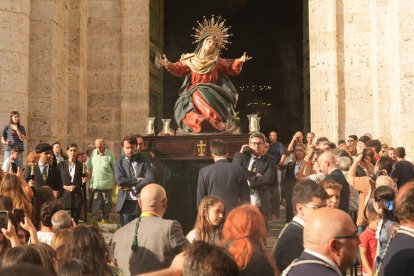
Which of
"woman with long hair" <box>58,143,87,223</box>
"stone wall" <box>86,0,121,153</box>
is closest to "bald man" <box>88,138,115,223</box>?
"woman with long hair" <box>58,143,87,223</box>

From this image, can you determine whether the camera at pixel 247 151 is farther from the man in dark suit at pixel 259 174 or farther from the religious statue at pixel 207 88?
the religious statue at pixel 207 88

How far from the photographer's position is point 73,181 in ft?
37.5

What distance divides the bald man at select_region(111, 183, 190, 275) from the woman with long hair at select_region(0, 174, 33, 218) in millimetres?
1911

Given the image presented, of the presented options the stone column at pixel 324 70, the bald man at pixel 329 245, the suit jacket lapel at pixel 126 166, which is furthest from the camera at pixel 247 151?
the stone column at pixel 324 70

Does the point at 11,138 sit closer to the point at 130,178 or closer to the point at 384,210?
the point at 130,178

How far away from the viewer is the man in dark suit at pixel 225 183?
323 inches

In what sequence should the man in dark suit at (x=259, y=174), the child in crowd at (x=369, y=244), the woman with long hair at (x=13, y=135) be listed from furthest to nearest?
1. the woman with long hair at (x=13, y=135)
2. the man in dark suit at (x=259, y=174)
3. the child in crowd at (x=369, y=244)

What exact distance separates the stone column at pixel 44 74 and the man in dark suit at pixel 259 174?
686 cm

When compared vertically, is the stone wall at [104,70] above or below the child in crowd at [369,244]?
above

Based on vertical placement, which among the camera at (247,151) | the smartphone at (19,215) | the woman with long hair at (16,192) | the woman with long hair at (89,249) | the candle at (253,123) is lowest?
the woman with long hair at (89,249)

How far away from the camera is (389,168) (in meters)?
9.06

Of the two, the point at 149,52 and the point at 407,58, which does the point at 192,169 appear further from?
the point at 149,52

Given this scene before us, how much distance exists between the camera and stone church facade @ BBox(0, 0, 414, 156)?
14.4 m

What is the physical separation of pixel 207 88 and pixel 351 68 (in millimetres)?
4279
